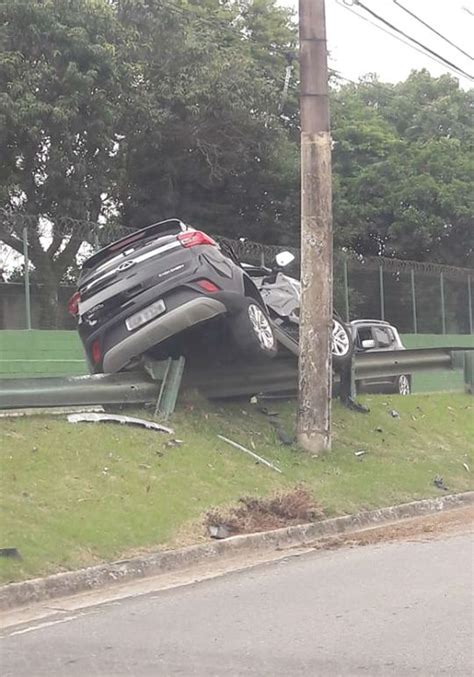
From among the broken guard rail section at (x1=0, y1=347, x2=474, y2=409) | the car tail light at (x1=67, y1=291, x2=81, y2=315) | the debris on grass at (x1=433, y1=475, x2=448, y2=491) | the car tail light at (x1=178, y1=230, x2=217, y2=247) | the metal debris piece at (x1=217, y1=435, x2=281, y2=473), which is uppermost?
the car tail light at (x1=178, y1=230, x2=217, y2=247)

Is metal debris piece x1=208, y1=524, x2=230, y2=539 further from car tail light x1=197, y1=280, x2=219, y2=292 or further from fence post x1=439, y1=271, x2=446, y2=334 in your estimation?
fence post x1=439, y1=271, x2=446, y2=334

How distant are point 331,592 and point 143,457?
11.5 feet

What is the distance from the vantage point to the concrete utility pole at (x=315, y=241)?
11750 mm

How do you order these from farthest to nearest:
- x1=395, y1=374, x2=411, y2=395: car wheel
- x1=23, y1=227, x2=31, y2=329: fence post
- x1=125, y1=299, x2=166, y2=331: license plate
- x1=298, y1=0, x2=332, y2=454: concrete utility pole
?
x1=395, y1=374, x2=411, y2=395: car wheel < x1=23, y1=227, x2=31, y2=329: fence post < x1=298, y1=0, x2=332, y2=454: concrete utility pole < x1=125, y1=299, x2=166, y2=331: license plate

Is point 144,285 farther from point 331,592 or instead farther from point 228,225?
point 228,225

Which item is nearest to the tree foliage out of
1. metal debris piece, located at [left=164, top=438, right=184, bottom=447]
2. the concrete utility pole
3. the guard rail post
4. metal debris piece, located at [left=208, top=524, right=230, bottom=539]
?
the concrete utility pole

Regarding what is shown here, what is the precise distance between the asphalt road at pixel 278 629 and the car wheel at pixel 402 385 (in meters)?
8.98

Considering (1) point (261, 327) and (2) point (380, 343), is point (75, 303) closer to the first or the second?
(1) point (261, 327)

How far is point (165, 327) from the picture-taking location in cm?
1088

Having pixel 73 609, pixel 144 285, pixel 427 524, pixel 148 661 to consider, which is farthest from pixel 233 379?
pixel 148 661

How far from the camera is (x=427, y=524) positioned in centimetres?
1019

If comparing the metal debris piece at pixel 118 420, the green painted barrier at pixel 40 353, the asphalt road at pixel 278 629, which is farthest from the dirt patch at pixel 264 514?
the green painted barrier at pixel 40 353

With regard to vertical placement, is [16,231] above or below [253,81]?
below

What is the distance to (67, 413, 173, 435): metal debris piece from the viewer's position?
1077 cm
